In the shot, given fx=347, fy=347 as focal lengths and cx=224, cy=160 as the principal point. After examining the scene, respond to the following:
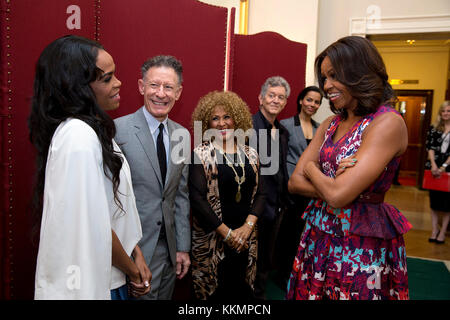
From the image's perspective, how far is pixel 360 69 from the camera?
50.9 inches

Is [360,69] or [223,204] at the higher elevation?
[360,69]

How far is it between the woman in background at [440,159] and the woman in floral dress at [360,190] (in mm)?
3972

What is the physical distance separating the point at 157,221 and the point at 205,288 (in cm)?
67

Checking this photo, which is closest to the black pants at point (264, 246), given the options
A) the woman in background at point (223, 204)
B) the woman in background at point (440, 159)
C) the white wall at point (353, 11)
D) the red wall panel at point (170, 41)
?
the woman in background at point (223, 204)

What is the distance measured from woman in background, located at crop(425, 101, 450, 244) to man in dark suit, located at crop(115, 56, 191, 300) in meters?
4.08

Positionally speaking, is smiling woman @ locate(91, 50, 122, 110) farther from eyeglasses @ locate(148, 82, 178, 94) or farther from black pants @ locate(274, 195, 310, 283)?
black pants @ locate(274, 195, 310, 283)

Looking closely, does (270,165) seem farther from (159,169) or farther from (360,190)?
(360,190)

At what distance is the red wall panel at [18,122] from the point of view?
161cm

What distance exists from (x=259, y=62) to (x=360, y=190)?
268 centimetres

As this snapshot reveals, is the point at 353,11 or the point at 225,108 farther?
the point at 353,11

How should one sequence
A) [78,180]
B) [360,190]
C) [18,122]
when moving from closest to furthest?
[78,180]
[360,190]
[18,122]

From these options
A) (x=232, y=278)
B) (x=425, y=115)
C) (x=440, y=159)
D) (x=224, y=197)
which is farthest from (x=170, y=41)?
(x=425, y=115)

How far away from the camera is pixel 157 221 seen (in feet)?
5.76
